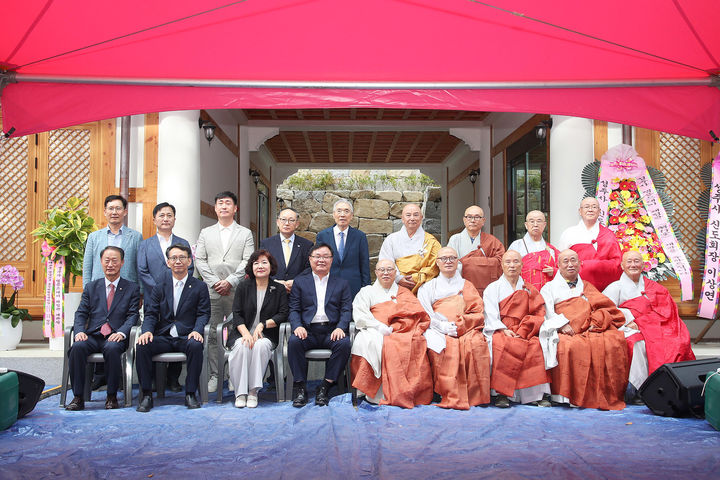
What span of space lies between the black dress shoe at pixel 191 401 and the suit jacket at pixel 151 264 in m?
0.95

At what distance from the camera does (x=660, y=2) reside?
229 cm

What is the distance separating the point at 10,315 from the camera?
19.3 feet

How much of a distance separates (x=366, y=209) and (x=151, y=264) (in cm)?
1254

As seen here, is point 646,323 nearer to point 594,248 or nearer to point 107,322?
point 594,248

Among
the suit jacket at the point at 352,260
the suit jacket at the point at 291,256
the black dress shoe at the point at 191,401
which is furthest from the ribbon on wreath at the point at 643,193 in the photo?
the black dress shoe at the point at 191,401

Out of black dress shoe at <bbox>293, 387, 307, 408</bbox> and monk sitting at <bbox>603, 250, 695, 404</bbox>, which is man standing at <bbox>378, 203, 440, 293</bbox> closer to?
black dress shoe at <bbox>293, 387, 307, 408</bbox>

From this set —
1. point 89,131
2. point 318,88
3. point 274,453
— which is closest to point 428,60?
point 318,88

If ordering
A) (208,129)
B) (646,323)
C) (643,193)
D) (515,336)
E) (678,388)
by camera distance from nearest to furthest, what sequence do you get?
(678,388) < (515,336) < (646,323) < (643,193) < (208,129)

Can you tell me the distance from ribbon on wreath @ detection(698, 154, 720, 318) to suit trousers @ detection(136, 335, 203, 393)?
185 inches

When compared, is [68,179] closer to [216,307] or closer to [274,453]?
[216,307]

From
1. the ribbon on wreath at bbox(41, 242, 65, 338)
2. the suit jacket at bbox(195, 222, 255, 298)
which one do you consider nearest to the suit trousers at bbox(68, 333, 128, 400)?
the suit jacket at bbox(195, 222, 255, 298)

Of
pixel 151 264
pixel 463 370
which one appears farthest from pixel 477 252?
pixel 151 264

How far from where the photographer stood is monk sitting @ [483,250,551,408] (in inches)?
177

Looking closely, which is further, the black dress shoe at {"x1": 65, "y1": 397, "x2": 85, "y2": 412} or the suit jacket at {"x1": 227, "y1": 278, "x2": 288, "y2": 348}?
the suit jacket at {"x1": 227, "y1": 278, "x2": 288, "y2": 348}
